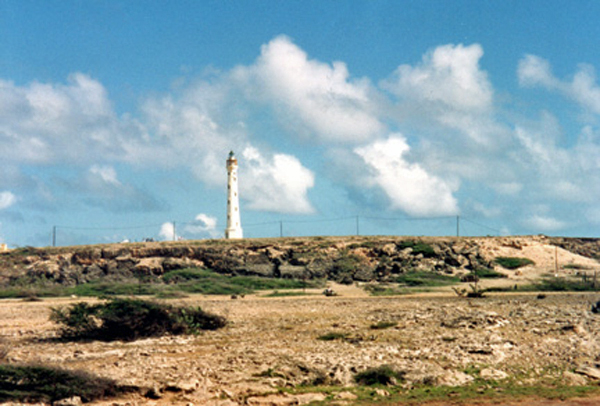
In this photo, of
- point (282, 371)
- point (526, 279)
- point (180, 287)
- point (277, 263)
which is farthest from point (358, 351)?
point (277, 263)

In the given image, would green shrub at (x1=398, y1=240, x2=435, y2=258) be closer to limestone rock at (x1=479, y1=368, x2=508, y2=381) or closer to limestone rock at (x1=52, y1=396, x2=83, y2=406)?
limestone rock at (x1=479, y1=368, x2=508, y2=381)

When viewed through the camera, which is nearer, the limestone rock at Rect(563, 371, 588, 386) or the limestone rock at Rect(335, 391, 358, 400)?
the limestone rock at Rect(335, 391, 358, 400)

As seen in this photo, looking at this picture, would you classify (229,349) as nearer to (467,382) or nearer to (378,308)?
(467,382)

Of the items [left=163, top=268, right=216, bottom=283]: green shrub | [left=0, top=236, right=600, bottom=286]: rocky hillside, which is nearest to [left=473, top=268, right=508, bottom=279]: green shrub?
[left=0, top=236, right=600, bottom=286]: rocky hillside

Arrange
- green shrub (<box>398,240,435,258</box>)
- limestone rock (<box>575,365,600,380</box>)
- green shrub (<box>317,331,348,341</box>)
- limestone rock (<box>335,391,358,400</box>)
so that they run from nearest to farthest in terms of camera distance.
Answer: limestone rock (<box>335,391,358,400</box>), limestone rock (<box>575,365,600,380</box>), green shrub (<box>317,331,348,341</box>), green shrub (<box>398,240,435,258</box>)

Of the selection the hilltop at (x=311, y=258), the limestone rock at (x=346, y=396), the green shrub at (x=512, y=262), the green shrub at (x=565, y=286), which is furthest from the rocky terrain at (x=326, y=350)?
the green shrub at (x=512, y=262)

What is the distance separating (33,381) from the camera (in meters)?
10.7

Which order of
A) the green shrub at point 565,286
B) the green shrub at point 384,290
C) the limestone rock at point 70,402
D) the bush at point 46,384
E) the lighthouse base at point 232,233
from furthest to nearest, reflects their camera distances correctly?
the lighthouse base at point 232,233 < the green shrub at point 565,286 < the green shrub at point 384,290 < the bush at point 46,384 < the limestone rock at point 70,402

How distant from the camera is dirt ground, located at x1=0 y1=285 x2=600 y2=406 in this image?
38.3 feet

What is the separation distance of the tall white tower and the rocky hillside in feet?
15.8

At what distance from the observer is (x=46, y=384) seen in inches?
421

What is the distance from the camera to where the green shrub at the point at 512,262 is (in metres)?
47.2

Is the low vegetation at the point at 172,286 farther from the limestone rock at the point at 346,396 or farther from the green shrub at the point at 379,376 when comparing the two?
the limestone rock at the point at 346,396

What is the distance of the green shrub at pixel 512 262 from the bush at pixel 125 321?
3493cm
